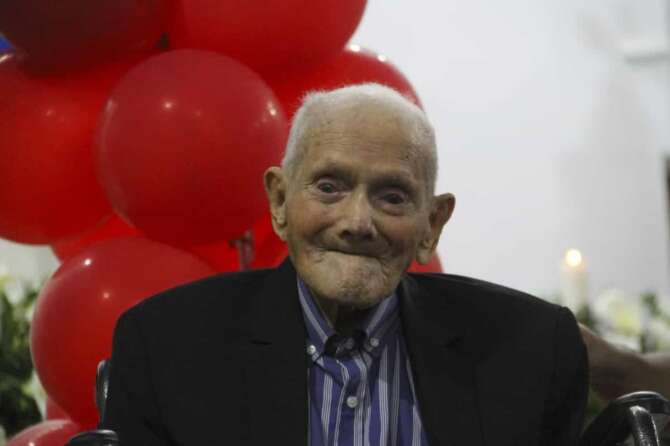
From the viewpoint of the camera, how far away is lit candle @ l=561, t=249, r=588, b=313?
365 cm

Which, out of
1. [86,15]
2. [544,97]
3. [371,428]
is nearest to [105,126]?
[86,15]

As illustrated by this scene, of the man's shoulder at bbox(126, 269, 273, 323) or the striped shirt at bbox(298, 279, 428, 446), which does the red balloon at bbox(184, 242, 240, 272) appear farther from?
the striped shirt at bbox(298, 279, 428, 446)

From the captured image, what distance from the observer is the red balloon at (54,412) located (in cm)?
277

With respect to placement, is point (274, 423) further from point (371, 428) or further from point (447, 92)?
point (447, 92)

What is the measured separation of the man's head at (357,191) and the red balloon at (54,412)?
1.13 metres

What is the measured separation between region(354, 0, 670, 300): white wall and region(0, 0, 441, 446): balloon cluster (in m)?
2.51

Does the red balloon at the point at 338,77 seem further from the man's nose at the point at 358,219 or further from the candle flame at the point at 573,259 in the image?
the candle flame at the point at 573,259

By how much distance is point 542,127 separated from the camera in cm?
560

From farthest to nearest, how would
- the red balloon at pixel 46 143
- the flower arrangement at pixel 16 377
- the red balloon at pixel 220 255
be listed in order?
the flower arrangement at pixel 16 377 → the red balloon at pixel 220 255 → the red balloon at pixel 46 143

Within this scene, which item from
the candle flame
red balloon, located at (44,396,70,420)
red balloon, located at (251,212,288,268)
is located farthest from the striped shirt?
the candle flame

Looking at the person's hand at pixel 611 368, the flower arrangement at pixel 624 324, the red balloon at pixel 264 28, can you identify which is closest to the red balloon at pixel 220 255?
the red balloon at pixel 264 28

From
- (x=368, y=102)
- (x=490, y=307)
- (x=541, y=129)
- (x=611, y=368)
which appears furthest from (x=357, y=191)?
(x=541, y=129)

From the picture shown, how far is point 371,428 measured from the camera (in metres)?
1.84

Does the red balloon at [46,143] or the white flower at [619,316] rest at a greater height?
the red balloon at [46,143]
